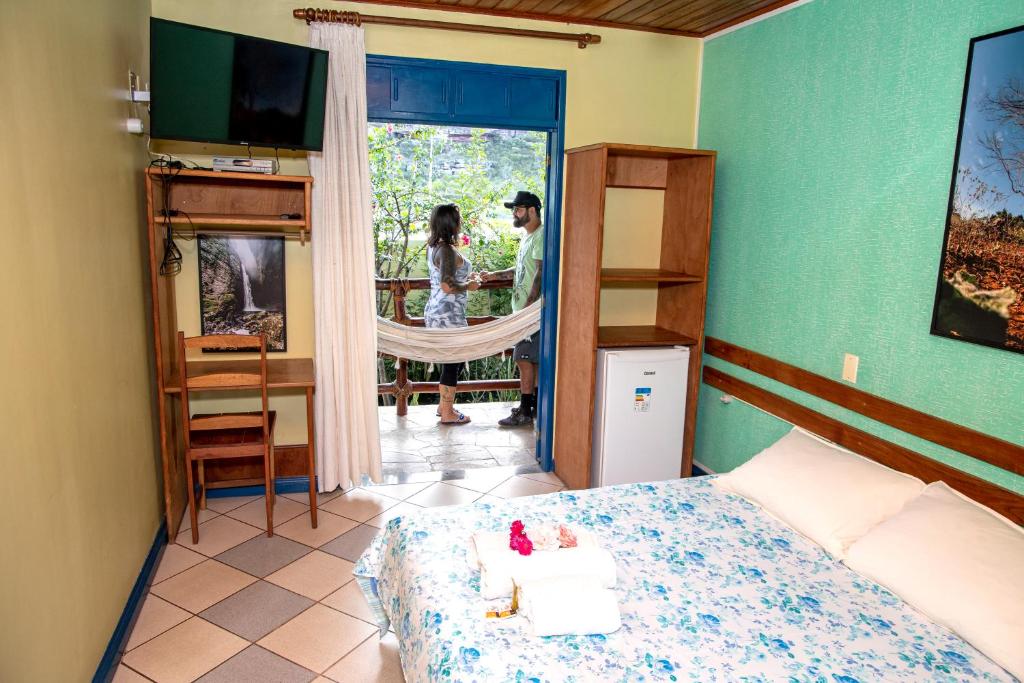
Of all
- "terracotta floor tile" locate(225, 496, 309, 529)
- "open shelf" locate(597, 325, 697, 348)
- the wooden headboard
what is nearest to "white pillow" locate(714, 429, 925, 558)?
the wooden headboard

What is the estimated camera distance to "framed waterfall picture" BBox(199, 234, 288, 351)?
3.38 m

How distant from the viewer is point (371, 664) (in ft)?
7.64

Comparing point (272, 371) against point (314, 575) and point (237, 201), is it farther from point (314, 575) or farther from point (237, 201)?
point (314, 575)

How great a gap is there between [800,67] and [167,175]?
279 centimetres

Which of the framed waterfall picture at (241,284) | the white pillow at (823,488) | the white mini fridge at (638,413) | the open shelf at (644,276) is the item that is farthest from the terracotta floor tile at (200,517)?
the white pillow at (823,488)

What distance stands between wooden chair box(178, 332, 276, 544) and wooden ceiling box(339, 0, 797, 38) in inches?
71.2

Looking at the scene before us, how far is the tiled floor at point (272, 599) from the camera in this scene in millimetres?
2301

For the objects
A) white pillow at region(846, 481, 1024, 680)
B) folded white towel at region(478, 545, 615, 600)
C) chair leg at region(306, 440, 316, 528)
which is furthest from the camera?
chair leg at region(306, 440, 316, 528)

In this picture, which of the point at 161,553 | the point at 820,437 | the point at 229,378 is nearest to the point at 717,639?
the point at 820,437

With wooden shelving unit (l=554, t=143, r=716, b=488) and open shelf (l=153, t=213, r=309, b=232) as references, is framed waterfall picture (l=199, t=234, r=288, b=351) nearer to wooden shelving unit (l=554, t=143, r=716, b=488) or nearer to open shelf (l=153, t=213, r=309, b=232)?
open shelf (l=153, t=213, r=309, b=232)

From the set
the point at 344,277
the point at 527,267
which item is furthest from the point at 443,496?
the point at 527,267

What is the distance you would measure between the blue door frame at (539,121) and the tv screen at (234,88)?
461 millimetres

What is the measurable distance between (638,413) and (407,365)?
2.12 metres

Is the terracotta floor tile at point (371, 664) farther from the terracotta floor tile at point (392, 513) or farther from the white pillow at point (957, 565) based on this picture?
the white pillow at point (957, 565)
